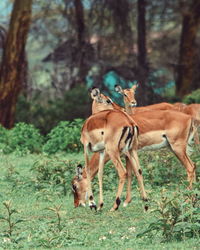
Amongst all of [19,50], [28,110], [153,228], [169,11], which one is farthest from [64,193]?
[169,11]

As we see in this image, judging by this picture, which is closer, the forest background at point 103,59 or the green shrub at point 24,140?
the green shrub at point 24,140

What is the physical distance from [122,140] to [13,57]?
1072cm

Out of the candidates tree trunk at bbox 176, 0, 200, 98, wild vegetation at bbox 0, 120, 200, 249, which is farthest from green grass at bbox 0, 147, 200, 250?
tree trunk at bbox 176, 0, 200, 98

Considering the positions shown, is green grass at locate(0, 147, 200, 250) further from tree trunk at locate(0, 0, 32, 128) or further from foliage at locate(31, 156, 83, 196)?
tree trunk at locate(0, 0, 32, 128)

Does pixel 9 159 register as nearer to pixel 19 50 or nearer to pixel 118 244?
pixel 19 50

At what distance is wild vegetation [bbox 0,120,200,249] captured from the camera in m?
7.20

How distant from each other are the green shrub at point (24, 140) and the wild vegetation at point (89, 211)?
0.50m

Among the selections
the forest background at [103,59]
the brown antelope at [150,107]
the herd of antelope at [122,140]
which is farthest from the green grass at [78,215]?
the forest background at [103,59]

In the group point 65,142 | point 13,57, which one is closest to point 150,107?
point 65,142

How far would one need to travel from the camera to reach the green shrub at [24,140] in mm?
15414

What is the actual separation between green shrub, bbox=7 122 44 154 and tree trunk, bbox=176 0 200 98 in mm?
10322

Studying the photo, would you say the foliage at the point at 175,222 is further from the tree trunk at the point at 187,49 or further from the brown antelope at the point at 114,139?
the tree trunk at the point at 187,49

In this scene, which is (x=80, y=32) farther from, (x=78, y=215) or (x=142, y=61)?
(x=78, y=215)

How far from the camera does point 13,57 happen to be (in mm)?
19500
